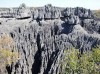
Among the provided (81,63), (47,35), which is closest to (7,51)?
(47,35)

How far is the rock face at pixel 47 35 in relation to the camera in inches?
2566

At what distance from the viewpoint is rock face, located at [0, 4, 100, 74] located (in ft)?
214

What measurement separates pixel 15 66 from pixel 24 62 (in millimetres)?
2753

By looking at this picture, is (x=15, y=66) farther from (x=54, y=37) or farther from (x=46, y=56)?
(x=54, y=37)

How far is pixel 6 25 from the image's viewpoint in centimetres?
7875

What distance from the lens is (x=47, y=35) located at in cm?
7788

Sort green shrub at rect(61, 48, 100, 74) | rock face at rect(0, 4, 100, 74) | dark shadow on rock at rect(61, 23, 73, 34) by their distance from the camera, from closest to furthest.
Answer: green shrub at rect(61, 48, 100, 74) < rock face at rect(0, 4, 100, 74) < dark shadow on rock at rect(61, 23, 73, 34)

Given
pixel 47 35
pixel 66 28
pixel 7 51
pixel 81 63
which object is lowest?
pixel 81 63

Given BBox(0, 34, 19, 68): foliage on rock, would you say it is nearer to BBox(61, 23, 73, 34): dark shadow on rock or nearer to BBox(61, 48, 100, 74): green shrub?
BBox(61, 48, 100, 74): green shrub

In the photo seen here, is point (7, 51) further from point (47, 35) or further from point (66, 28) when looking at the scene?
point (66, 28)

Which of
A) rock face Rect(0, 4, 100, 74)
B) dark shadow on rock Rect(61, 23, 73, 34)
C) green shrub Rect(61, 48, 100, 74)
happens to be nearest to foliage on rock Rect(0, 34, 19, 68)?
→ rock face Rect(0, 4, 100, 74)

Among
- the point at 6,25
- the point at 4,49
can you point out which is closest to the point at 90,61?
the point at 4,49

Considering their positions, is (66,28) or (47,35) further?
(66,28)

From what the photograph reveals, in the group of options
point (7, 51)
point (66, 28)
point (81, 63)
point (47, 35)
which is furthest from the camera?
point (66, 28)
